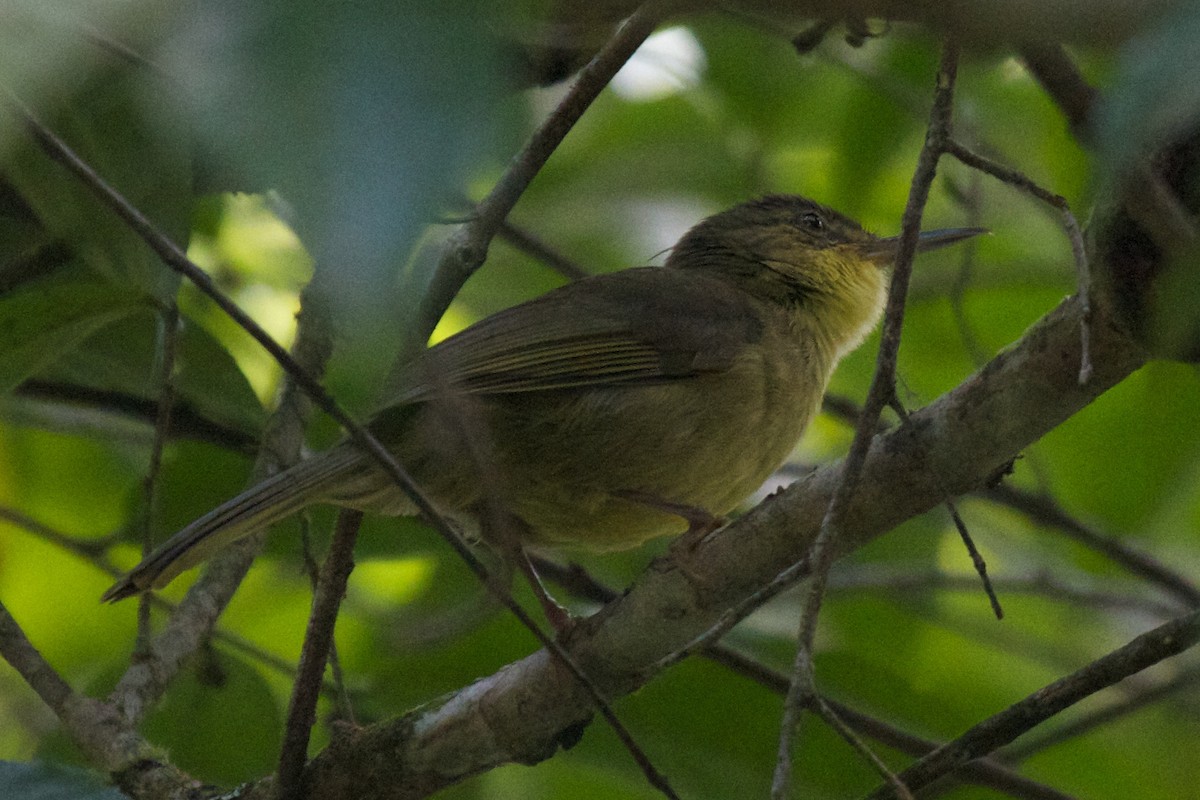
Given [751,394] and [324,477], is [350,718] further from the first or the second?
[751,394]

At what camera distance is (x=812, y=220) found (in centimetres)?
476

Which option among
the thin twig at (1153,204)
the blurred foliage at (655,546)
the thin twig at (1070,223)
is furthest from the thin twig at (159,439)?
the thin twig at (1153,204)

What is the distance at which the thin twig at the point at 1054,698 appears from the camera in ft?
7.77

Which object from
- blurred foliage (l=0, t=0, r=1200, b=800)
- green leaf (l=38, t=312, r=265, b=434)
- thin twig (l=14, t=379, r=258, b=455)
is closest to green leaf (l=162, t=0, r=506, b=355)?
blurred foliage (l=0, t=0, r=1200, b=800)

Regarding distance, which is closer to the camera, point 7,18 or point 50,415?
point 7,18

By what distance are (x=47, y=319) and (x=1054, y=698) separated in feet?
7.06

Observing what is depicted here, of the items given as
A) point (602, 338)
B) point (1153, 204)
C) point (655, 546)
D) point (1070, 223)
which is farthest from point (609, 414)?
point (1153, 204)

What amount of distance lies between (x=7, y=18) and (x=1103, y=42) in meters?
0.75

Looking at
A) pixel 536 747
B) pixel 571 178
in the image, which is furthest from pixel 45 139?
pixel 571 178

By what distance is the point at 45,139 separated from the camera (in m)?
2.16

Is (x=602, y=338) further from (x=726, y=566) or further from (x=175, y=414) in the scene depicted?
(x=175, y=414)

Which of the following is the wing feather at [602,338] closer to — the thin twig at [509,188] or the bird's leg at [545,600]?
the bird's leg at [545,600]

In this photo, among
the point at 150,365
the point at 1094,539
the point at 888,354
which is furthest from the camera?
the point at 1094,539

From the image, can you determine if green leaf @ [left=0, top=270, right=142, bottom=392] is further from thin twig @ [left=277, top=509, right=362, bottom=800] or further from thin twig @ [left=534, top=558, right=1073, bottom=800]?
thin twig @ [left=534, top=558, right=1073, bottom=800]
